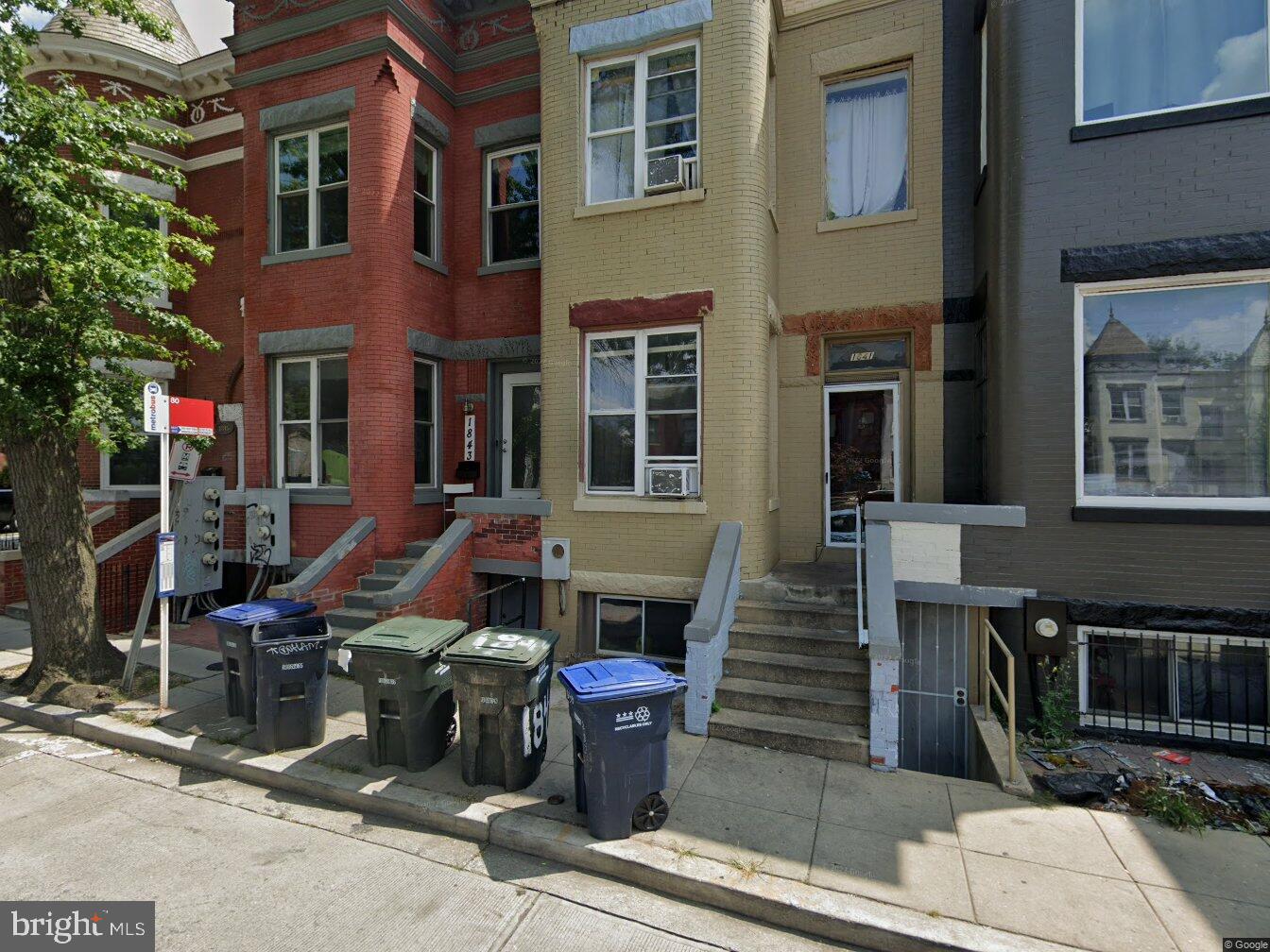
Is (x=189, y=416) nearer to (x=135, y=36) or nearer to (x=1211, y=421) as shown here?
(x=135, y=36)

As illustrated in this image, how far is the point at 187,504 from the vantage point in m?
9.43

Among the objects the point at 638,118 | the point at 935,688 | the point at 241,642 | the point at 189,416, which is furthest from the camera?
the point at 638,118

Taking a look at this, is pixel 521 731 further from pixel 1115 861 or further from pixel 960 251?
pixel 960 251

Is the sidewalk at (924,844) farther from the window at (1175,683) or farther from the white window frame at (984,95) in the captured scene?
the white window frame at (984,95)

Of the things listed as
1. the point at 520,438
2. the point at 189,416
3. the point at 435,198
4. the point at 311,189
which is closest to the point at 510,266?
the point at 435,198

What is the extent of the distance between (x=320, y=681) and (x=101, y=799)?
5.47 ft

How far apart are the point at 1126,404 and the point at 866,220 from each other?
3802 millimetres

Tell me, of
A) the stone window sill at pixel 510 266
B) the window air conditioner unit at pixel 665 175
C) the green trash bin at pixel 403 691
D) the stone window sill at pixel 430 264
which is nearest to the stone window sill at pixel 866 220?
the window air conditioner unit at pixel 665 175

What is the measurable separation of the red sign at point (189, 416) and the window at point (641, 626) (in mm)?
4912

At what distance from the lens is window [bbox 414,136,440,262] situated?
973 centimetres

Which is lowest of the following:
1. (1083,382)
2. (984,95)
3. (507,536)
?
(507,536)

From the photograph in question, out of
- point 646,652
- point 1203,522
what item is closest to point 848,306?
point 1203,522

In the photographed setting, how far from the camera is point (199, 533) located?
31.4ft

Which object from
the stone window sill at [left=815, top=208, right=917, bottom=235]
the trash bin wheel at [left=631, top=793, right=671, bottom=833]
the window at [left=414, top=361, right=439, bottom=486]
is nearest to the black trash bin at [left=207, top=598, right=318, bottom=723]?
the window at [left=414, top=361, right=439, bottom=486]
